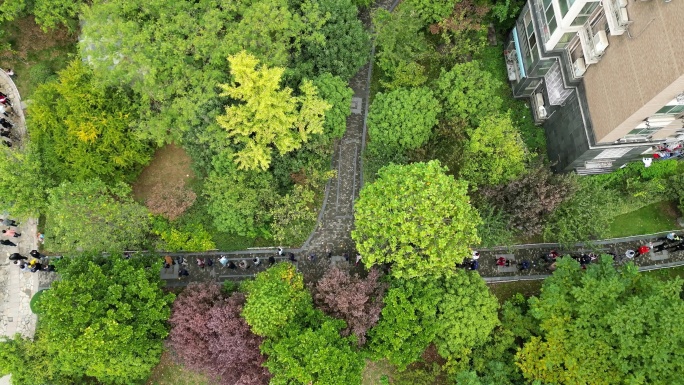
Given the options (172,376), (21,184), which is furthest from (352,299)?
(21,184)

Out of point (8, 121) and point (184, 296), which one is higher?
point (8, 121)

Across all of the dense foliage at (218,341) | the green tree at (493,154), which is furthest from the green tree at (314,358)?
the green tree at (493,154)

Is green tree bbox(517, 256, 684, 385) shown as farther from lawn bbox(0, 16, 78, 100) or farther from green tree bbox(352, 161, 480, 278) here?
lawn bbox(0, 16, 78, 100)

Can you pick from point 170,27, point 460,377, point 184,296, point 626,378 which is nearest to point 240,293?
point 184,296

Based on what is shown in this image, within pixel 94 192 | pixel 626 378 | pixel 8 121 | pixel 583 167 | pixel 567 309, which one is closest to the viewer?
pixel 626 378

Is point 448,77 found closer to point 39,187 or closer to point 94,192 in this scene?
point 94,192

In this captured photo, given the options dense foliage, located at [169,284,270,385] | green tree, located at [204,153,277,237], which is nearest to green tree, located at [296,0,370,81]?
green tree, located at [204,153,277,237]
